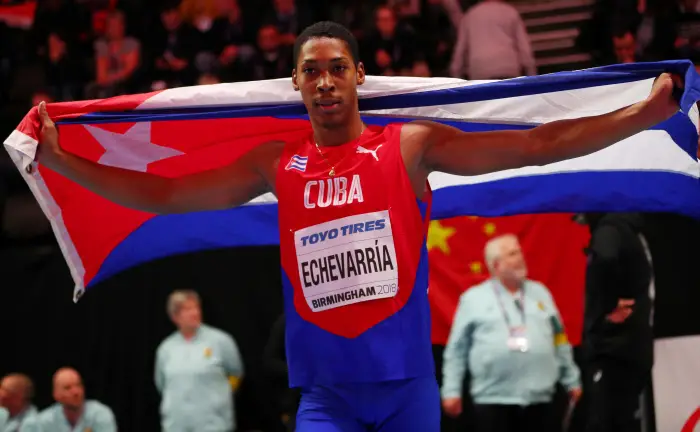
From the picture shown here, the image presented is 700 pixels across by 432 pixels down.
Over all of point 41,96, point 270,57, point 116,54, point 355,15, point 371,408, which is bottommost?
point 371,408

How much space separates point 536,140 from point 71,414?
470 centimetres

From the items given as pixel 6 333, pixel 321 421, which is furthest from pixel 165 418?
pixel 321 421

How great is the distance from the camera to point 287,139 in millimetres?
4809

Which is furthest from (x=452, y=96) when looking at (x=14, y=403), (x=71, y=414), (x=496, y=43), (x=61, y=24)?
(x=61, y=24)

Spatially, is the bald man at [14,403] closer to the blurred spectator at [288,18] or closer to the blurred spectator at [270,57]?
Result: the blurred spectator at [270,57]

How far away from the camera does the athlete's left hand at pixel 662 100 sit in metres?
3.90

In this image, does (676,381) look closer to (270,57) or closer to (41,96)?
(270,57)

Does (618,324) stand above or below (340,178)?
below

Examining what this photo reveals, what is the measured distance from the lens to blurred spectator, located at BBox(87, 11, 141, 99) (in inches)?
393

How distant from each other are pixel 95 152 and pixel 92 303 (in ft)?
12.0

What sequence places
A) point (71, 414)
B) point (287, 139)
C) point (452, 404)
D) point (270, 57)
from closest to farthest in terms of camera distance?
point (287, 139) < point (452, 404) < point (71, 414) < point (270, 57)

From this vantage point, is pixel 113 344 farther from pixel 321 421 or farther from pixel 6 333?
pixel 321 421

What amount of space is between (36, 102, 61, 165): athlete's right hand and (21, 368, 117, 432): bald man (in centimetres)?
371

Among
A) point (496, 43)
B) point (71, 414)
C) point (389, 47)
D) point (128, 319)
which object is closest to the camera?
point (71, 414)
